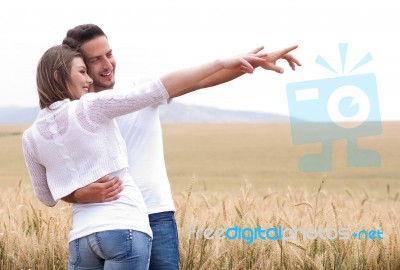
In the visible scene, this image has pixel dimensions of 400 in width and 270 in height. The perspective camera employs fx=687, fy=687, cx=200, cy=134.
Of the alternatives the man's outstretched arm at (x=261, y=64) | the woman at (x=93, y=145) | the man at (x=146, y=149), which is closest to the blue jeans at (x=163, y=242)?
the man at (x=146, y=149)

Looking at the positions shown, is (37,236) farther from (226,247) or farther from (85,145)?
(85,145)

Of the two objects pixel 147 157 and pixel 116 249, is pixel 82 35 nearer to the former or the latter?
pixel 147 157

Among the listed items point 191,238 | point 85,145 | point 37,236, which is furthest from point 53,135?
point 37,236

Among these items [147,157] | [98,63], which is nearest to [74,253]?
[147,157]

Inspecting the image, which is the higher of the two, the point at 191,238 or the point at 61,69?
the point at 61,69

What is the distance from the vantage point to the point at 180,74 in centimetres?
174

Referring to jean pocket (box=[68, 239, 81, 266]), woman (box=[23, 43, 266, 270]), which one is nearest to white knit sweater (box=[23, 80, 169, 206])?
woman (box=[23, 43, 266, 270])

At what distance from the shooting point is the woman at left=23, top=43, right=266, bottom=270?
1.75 metres

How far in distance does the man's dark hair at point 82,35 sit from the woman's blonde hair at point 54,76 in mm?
222

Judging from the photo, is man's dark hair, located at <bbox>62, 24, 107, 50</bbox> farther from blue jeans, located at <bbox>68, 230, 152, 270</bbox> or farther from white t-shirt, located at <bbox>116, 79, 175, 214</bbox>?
blue jeans, located at <bbox>68, 230, 152, 270</bbox>

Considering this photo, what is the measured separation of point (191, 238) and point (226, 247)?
0.52 ft

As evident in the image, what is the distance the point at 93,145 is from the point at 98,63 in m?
0.44

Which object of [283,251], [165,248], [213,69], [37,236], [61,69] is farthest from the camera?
[37,236]

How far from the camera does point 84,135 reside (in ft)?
5.81
